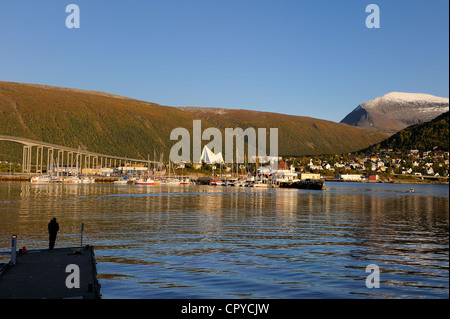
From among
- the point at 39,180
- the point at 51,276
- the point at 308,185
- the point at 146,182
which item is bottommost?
the point at 51,276

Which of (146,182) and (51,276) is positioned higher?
(146,182)

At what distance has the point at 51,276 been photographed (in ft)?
55.2

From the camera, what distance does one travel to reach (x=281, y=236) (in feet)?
118

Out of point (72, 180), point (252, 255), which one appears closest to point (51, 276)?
point (252, 255)

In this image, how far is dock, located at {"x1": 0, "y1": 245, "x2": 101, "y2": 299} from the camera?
47.4 feet

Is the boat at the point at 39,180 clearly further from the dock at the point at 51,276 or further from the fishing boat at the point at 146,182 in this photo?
the dock at the point at 51,276

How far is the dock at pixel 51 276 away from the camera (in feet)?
47.4

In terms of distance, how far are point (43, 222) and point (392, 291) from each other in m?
33.0

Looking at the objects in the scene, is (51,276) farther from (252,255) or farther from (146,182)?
(146,182)

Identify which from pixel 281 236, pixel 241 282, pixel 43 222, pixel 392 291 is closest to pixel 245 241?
pixel 281 236

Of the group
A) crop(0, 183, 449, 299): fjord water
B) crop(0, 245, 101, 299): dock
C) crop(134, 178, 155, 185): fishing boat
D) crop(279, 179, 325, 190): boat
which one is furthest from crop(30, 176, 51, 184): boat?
crop(0, 245, 101, 299): dock

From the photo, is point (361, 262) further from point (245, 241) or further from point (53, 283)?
point (53, 283)

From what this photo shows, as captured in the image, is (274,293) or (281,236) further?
(281,236)

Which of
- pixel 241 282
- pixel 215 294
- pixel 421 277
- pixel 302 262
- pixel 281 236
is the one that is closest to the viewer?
pixel 215 294
